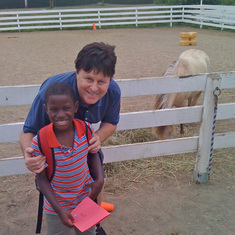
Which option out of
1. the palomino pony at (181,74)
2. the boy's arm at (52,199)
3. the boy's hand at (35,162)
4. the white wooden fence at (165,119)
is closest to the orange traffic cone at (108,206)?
the white wooden fence at (165,119)

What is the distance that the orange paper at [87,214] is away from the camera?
1.48 m

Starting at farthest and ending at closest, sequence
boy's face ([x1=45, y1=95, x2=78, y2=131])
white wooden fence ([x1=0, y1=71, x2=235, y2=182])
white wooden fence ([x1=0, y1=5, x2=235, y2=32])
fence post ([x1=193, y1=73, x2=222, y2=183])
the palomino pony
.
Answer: white wooden fence ([x1=0, y1=5, x2=235, y2=32])
the palomino pony
fence post ([x1=193, y1=73, x2=222, y2=183])
white wooden fence ([x1=0, y1=71, x2=235, y2=182])
boy's face ([x1=45, y1=95, x2=78, y2=131])

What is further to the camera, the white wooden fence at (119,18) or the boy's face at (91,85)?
the white wooden fence at (119,18)

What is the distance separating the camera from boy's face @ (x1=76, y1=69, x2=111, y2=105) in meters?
1.52

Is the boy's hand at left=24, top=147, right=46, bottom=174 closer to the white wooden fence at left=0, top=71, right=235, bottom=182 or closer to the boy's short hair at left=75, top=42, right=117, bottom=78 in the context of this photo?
the boy's short hair at left=75, top=42, right=117, bottom=78

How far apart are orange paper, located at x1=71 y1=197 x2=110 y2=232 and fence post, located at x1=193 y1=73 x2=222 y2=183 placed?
1.62 meters

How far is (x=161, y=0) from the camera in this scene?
23.0 metres

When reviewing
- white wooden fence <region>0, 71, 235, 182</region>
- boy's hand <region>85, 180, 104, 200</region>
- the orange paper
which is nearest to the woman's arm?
boy's hand <region>85, 180, 104, 200</region>

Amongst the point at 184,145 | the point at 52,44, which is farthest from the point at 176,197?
the point at 52,44

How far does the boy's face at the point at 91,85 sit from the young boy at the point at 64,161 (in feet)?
0.40

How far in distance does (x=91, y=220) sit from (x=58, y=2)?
3438cm

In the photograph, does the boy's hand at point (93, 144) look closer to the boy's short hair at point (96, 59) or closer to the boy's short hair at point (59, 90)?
the boy's short hair at point (59, 90)

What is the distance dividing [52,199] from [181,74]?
3.61 meters

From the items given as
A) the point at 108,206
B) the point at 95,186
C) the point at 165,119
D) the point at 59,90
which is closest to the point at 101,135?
the point at 95,186
